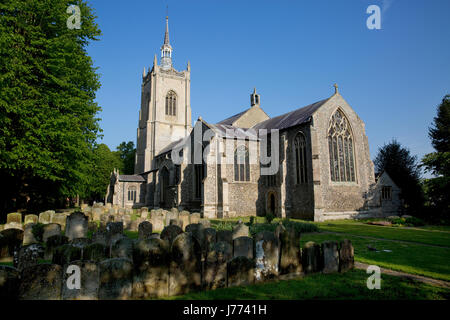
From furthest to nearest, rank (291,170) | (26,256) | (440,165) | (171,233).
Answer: (291,170)
(440,165)
(171,233)
(26,256)

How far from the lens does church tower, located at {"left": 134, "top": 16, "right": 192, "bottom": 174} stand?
44.7 meters

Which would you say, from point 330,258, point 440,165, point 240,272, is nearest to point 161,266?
point 240,272

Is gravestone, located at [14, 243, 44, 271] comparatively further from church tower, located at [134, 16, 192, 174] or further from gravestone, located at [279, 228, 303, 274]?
church tower, located at [134, 16, 192, 174]

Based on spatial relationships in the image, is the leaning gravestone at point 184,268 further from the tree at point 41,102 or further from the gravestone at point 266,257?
the tree at point 41,102

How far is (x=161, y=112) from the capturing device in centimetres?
4584

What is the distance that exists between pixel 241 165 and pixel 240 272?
18.9 meters

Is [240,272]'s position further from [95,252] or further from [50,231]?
[50,231]

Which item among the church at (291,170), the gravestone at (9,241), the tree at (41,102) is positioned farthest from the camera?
the church at (291,170)

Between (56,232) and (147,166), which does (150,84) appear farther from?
(56,232)

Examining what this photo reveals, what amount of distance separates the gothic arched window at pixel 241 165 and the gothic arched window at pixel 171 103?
26.9 meters

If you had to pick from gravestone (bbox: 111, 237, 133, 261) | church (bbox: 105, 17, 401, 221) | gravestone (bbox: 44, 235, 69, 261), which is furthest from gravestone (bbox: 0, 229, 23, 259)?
church (bbox: 105, 17, 401, 221)

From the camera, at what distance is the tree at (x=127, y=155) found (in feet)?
186

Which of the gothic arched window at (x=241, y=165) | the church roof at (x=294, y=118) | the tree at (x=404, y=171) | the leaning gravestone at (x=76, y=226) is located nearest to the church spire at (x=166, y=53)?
the church roof at (x=294, y=118)
